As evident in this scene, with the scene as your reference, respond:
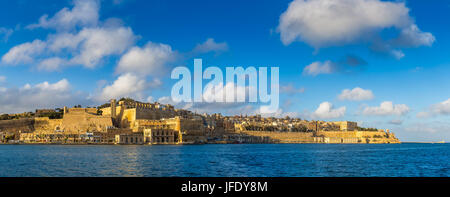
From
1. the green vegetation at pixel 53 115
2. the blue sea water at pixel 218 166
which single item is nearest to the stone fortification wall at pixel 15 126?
the green vegetation at pixel 53 115

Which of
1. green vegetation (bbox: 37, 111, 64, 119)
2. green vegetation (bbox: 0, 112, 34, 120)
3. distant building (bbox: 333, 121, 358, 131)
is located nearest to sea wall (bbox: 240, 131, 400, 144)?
distant building (bbox: 333, 121, 358, 131)

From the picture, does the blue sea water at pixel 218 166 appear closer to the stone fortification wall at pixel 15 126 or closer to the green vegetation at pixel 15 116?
the stone fortification wall at pixel 15 126

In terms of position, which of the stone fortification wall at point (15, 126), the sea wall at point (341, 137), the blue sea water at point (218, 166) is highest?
the stone fortification wall at point (15, 126)

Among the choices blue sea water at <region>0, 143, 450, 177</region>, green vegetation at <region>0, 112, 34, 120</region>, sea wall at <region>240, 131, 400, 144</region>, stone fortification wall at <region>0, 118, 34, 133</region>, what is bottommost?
sea wall at <region>240, 131, 400, 144</region>

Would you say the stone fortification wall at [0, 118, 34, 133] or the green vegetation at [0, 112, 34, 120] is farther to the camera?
the green vegetation at [0, 112, 34, 120]

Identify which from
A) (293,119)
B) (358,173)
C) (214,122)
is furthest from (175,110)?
(358,173)

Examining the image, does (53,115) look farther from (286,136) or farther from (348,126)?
(348,126)

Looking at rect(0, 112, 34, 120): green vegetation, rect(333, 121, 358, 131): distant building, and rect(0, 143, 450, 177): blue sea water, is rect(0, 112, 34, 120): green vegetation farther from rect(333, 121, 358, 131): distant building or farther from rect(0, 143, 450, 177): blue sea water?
rect(333, 121, 358, 131): distant building

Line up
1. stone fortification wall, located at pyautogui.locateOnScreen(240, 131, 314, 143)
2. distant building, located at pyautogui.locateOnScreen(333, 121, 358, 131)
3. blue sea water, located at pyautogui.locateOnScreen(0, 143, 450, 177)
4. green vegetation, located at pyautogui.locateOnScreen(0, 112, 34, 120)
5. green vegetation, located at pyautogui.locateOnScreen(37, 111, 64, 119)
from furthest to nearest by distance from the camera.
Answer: distant building, located at pyautogui.locateOnScreen(333, 121, 358, 131) → stone fortification wall, located at pyautogui.locateOnScreen(240, 131, 314, 143) → green vegetation, located at pyautogui.locateOnScreen(0, 112, 34, 120) → green vegetation, located at pyautogui.locateOnScreen(37, 111, 64, 119) → blue sea water, located at pyautogui.locateOnScreen(0, 143, 450, 177)

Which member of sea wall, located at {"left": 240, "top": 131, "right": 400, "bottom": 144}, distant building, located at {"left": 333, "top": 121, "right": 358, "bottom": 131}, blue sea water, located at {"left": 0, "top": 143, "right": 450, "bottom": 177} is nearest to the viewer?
blue sea water, located at {"left": 0, "top": 143, "right": 450, "bottom": 177}
